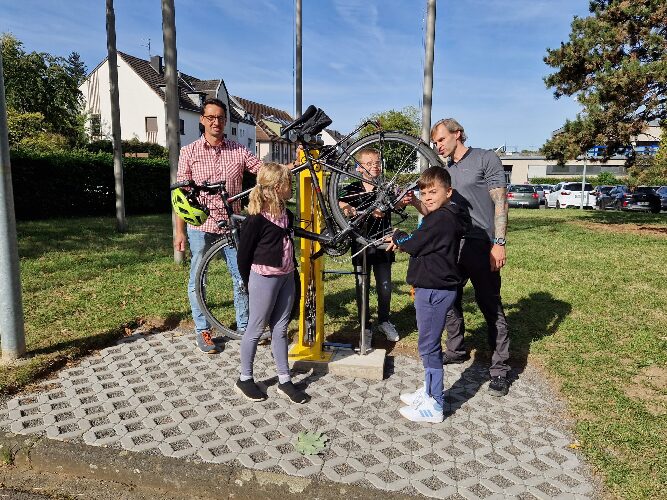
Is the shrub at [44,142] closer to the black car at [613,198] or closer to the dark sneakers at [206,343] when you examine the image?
the dark sneakers at [206,343]

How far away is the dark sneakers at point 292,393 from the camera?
3.71 meters

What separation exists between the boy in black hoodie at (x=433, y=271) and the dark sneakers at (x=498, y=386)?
66cm

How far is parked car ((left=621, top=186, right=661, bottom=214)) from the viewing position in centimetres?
2633

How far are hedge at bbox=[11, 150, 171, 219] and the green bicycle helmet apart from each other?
41.9 feet

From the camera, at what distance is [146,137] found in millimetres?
42094

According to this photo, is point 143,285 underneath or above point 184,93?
underneath

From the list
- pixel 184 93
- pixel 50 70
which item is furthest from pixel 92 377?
pixel 184 93

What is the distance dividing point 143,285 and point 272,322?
3.88 meters

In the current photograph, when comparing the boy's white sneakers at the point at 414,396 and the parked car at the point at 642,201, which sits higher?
the parked car at the point at 642,201

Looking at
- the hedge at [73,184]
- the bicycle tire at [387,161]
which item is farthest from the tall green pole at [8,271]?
the hedge at [73,184]

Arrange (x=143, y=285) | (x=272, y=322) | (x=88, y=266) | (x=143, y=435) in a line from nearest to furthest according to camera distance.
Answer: (x=143, y=435) < (x=272, y=322) < (x=143, y=285) < (x=88, y=266)

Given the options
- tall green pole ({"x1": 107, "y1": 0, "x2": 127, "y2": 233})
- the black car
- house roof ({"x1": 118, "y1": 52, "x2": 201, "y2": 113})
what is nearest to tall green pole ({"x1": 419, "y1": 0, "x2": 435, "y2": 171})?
tall green pole ({"x1": 107, "y1": 0, "x2": 127, "y2": 233})

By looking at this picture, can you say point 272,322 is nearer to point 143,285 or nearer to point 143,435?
point 143,435

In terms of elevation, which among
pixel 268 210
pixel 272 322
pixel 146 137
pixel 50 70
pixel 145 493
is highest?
pixel 50 70
